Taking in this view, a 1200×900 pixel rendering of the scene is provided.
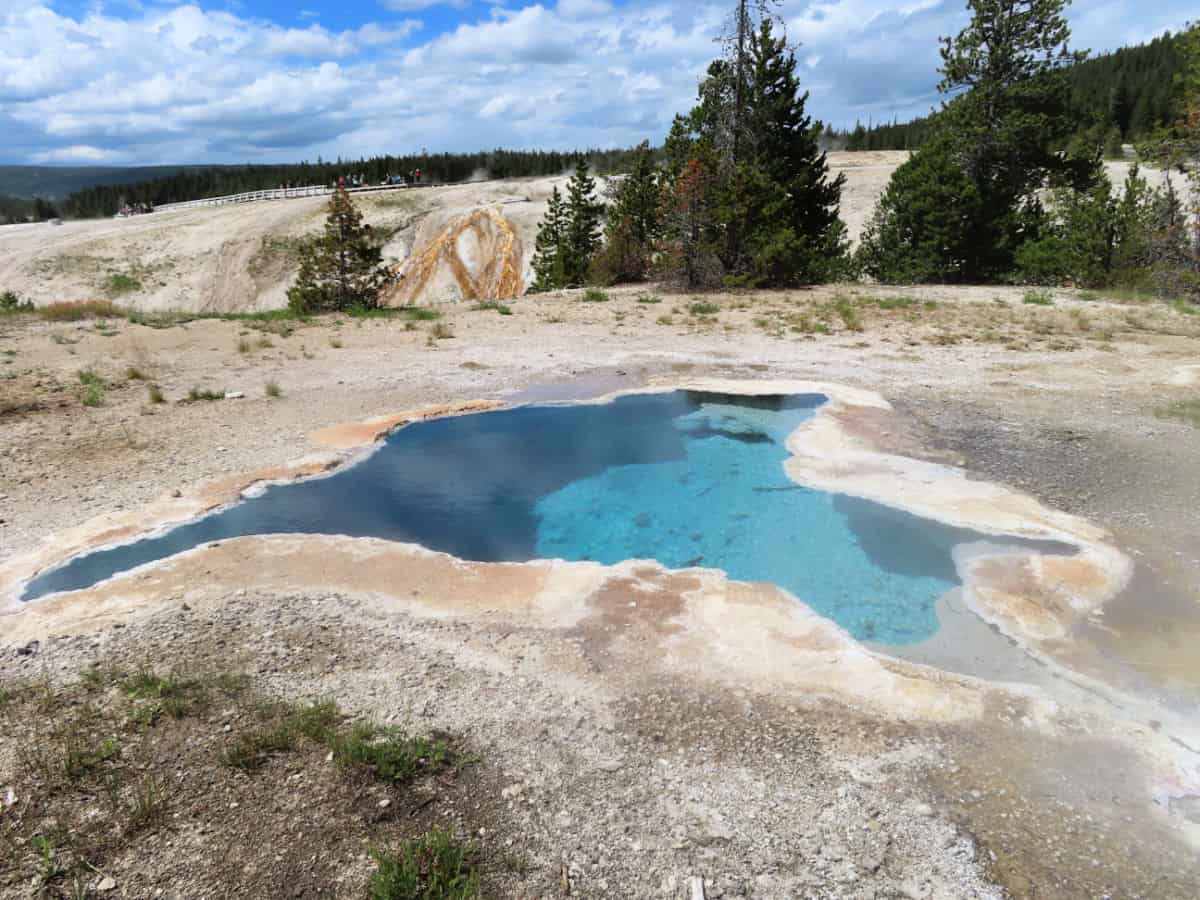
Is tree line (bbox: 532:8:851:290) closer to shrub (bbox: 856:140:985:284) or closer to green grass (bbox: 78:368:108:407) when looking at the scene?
shrub (bbox: 856:140:985:284)

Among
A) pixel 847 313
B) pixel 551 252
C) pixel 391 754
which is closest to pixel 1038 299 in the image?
pixel 847 313

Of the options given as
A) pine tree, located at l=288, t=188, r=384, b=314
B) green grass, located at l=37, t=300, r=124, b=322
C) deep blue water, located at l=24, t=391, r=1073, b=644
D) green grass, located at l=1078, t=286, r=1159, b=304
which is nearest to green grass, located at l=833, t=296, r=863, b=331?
green grass, located at l=1078, t=286, r=1159, b=304

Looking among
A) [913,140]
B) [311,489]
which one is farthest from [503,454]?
[913,140]

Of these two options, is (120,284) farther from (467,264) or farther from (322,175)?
(322,175)

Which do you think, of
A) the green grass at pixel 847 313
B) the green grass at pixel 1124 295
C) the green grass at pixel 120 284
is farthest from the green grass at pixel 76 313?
the green grass at pixel 1124 295

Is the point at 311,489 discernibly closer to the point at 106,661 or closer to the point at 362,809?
the point at 106,661

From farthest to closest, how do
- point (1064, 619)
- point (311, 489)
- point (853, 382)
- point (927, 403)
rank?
point (853, 382) → point (927, 403) → point (311, 489) → point (1064, 619)

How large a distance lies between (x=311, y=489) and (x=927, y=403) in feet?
26.1

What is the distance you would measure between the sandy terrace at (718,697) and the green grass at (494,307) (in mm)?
9305

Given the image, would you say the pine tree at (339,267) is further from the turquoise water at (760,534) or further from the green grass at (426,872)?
the green grass at (426,872)

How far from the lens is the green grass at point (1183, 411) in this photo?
9.36 metres

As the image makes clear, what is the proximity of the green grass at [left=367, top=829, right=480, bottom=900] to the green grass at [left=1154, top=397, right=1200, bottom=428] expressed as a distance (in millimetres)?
9988

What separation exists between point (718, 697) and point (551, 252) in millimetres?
29013

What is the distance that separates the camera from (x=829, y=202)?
83.3ft
